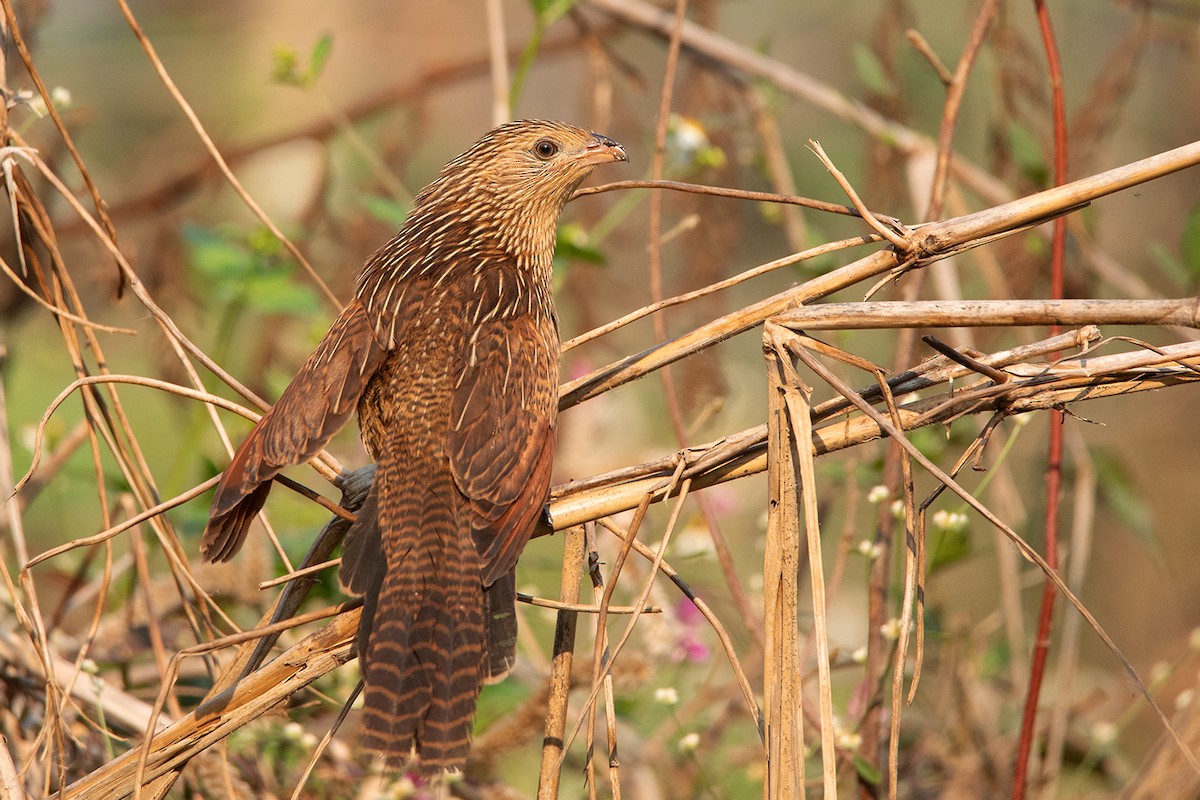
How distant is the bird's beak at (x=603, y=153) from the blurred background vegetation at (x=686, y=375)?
1.11 feet

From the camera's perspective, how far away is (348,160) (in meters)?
7.82

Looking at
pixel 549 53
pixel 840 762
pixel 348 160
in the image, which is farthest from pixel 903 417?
pixel 348 160

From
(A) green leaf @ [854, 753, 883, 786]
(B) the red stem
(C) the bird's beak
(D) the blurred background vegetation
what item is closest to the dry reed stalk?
(D) the blurred background vegetation

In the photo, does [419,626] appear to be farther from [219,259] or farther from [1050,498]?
[219,259]

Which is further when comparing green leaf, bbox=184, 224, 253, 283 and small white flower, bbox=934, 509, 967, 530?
green leaf, bbox=184, 224, 253, 283

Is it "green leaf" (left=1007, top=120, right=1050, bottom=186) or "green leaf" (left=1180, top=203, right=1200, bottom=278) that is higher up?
"green leaf" (left=1007, top=120, right=1050, bottom=186)

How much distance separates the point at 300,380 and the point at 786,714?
3.81 ft

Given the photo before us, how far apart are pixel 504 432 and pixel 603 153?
121 cm

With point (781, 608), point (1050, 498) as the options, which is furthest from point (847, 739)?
point (781, 608)

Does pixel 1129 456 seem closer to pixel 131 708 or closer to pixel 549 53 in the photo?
pixel 549 53

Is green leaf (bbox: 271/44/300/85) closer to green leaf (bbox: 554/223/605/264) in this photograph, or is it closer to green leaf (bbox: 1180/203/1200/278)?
green leaf (bbox: 554/223/605/264)

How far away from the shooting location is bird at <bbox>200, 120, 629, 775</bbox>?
1.97 meters

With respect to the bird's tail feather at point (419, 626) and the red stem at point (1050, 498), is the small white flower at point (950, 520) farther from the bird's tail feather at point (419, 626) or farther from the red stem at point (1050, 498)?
the bird's tail feather at point (419, 626)

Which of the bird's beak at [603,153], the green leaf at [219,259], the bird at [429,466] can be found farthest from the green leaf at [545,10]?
the green leaf at [219,259]
